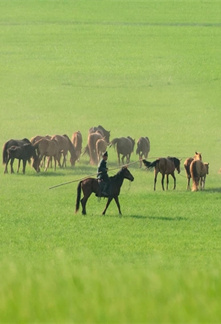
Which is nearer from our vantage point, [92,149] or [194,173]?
[194,173]

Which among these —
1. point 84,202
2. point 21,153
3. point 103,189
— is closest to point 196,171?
point 103,189

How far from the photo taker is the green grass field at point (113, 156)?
6.82 metres

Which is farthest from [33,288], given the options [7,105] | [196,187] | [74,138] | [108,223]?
[7,105]

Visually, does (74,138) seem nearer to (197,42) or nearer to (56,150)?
(56,150)

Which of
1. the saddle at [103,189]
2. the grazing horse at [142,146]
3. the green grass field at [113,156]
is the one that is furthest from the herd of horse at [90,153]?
the saddle at [103,189]

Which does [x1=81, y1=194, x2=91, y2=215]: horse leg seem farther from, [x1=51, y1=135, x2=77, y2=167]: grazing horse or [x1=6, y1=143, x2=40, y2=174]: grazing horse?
[x1=51, y1=135, x2=77, y2=167]: grazing horse

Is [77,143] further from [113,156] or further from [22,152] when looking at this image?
[22,152]

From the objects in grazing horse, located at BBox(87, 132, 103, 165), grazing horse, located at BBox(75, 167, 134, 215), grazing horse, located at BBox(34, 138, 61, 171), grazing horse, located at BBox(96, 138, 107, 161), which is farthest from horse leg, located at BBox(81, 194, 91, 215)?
grazing horse, located at BBox(87, 132, 103, 165)

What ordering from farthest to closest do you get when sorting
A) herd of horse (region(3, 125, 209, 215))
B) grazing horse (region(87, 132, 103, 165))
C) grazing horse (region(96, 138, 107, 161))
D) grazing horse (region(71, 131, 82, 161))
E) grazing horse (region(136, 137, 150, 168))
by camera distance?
grazing horse (region(71, 131, 82, 161)) < grazing horse (region(136, 137, 150, 168)) < grazing horse (region(87, 132, 103, 165)) < grazing horse (region(96, 138, 107, 161)) < herd of horse (region(3, 125, 209, 215))

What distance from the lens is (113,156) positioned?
38.2 metres

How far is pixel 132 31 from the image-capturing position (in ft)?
229

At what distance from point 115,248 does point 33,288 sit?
10675 mm

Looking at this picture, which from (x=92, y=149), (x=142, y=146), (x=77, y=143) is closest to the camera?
(x=92, y=149)

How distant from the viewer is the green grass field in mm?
6820
